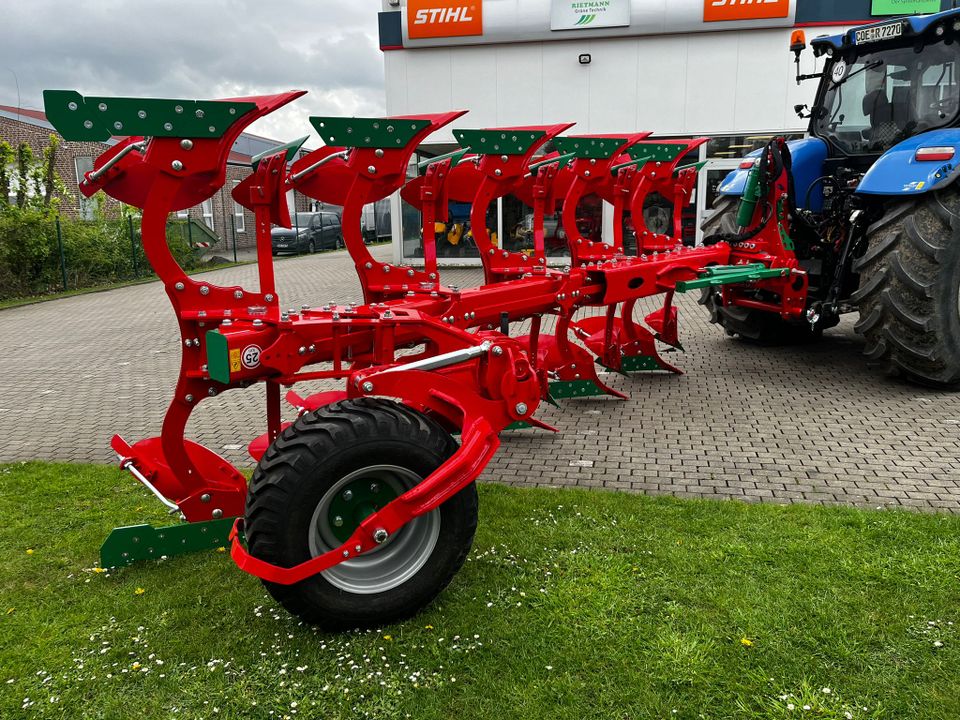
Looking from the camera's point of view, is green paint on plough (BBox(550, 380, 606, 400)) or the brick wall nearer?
green paint on plough (BBox(550, 380, 606, 400))

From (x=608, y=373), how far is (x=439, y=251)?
33.3ft

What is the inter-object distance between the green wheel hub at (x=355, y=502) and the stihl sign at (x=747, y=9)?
1340 cm

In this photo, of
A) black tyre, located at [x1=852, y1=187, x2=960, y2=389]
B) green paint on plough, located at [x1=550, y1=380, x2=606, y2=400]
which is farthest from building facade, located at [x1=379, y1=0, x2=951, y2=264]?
black tyre, located at [x1=852, y1=187, x2=960, y2=389]

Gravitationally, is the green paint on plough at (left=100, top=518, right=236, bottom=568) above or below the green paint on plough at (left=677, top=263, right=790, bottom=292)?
below

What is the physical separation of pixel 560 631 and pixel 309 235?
941 inches

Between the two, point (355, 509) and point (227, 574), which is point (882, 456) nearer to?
point (355, 509)

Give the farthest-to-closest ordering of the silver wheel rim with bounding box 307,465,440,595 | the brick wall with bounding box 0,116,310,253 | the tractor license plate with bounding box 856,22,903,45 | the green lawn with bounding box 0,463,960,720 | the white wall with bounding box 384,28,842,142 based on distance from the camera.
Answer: the brick wall with bounding box 0,116,310,253
the white wall with bounding box 384,28,842,142
the tractor license plate with bounding box 856,22,903,45
the silver wheel rim with bounding box 307,465,440,595
the green lawn with bounding box 0,463,960,720

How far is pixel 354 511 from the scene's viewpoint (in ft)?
9.75

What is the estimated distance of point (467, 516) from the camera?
3.04m

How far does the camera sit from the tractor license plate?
6.25 metres

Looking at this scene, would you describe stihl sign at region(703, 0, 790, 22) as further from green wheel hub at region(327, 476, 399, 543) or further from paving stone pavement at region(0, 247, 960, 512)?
green wheel hub at region(327, 476, 399, 543)

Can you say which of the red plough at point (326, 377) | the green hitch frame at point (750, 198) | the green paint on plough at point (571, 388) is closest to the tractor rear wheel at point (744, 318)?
the green hitch frame at point (750, 198)

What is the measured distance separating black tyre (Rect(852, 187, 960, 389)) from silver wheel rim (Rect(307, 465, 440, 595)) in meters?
4.35

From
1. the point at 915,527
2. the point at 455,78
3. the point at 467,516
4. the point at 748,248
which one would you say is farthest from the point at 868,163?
the point at 455,78
